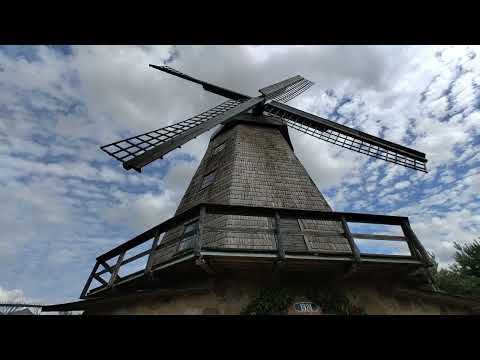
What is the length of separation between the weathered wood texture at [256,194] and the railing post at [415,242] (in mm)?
1447

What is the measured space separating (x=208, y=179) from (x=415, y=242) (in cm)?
634

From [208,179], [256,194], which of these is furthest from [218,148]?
[256,194]

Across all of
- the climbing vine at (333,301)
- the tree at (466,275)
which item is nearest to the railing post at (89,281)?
the climbing vine at (333,301)

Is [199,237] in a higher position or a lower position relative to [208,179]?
lower

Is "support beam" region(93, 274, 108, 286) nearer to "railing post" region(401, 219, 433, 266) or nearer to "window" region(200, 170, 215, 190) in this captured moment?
"window" region(200, 170, 215, 190)

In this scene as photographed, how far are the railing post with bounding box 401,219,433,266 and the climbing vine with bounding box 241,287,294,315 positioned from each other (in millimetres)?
2722

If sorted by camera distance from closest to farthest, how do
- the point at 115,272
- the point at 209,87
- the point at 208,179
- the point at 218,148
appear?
the point at 115,272 → the point at 208,179 → the point at 218,148 → the point at 209,87

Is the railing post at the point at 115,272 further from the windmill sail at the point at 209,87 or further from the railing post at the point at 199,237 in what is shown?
the windmill sail at the point at 209,87

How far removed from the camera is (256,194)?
8.09m

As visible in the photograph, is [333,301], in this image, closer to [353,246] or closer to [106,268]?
[353,246]

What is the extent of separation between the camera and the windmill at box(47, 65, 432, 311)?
5.26 m

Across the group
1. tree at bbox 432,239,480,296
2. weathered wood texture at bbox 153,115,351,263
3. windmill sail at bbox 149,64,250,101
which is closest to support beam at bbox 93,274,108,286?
weathered wood texture at bbox 153,115,351,263
